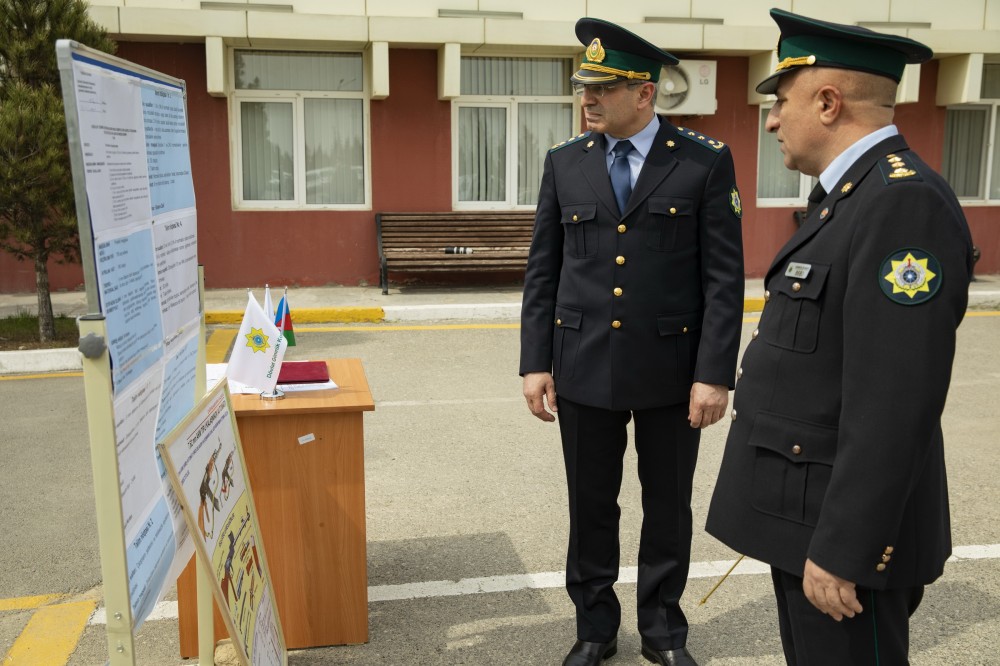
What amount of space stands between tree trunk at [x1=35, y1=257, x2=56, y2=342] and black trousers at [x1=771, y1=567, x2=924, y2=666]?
330 inches

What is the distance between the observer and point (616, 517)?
11.3 feet

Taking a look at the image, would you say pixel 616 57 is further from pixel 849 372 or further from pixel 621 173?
pixel 849 372

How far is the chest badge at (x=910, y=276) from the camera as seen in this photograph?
6.08 feet

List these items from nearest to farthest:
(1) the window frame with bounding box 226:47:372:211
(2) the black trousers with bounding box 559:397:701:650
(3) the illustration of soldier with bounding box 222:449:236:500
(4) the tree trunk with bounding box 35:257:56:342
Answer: (3) the illustration of soldier with bounding box 222:449:236:500 → (2) the black trousers with bounding box 559:397:701:650 → (4) the tree trunk with bounding box 35:257:56:342 → (1) the window frame with bounding box 226:47:372:211

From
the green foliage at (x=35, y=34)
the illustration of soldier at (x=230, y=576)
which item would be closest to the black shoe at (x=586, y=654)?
the illustration of soldier at (x=230, y=576)

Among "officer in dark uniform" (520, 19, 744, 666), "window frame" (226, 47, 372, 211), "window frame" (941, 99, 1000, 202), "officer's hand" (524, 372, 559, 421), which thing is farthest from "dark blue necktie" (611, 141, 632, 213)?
"window frame" (941, 99, 1000, 202)

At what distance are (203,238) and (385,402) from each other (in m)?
6.30

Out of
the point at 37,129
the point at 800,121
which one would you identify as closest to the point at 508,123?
the point at 37,129

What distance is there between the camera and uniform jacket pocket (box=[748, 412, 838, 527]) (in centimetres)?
208

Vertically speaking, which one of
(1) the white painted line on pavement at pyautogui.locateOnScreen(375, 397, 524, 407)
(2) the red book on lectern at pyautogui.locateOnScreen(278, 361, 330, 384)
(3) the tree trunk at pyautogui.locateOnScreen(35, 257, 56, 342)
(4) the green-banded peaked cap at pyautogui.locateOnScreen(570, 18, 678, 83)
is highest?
(4) the green-banded peaked cap at pyautogui.locateOnScreen(570, 18, 678, 83)

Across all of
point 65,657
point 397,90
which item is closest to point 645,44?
point 65,657

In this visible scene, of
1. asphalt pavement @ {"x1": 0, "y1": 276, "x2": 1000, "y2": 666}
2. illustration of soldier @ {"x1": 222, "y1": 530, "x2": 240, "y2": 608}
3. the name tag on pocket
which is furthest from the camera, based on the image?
asphalt pavement @ {"x1": 0, "y1": 276, "x2": 1000, "y2": 666}

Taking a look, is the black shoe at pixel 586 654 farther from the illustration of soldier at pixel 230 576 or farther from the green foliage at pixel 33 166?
the green foliage at pixel 33 166

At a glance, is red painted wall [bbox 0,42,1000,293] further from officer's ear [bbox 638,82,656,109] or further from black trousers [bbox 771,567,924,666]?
black trousers [bbox 771,567,924,666]
